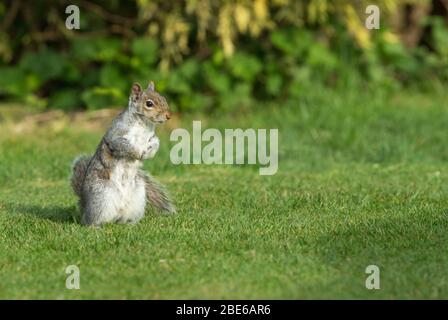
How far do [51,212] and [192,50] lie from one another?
5.29m

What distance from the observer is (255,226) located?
6.82 m

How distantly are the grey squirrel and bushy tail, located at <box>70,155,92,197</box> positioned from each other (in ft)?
0.86

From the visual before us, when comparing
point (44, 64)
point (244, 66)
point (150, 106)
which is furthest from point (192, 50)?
point (150, 106)

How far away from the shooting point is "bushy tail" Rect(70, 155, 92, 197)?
23.6 feet

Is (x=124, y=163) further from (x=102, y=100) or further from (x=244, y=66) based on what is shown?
(x=244, y=66)

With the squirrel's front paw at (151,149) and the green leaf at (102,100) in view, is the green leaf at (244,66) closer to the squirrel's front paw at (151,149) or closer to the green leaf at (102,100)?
the green leaf at (102,100)

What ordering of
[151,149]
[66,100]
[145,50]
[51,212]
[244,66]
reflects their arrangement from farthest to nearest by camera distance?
[66,100]
[244,66]
[145,50]
[51,212]
[151,149]

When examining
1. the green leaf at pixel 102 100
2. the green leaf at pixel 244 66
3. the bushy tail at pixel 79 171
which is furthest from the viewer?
the green leaf at pixel 244 66

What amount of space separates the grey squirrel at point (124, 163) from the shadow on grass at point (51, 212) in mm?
369

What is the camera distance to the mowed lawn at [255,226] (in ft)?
18.6

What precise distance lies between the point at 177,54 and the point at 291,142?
230 cm

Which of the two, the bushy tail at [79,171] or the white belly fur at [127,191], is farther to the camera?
the bushy tail at [79,171]

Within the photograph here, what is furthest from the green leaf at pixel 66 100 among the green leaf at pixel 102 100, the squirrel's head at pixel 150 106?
the squirrel's head at pixel 150 106
